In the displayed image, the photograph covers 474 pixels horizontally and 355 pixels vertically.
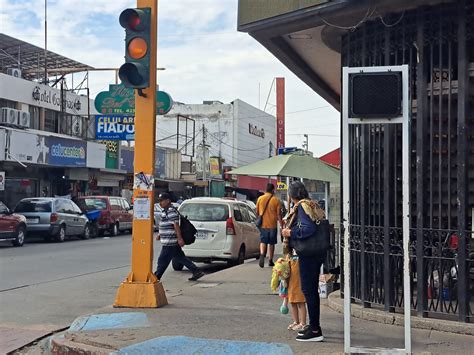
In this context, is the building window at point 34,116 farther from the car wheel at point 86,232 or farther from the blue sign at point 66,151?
the car wheel at point 86,232

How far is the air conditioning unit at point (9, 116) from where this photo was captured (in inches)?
1047

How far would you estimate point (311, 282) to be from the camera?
6559 millimetres

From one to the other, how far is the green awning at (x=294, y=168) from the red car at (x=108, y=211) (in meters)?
15.9

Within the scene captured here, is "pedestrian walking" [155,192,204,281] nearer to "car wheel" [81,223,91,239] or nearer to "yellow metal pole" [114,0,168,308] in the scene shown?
"yellow metal pole" [114,0,168,308]

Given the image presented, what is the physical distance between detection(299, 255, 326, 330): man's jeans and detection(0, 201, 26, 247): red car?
15.0 meters

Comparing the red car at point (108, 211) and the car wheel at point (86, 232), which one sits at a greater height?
the red car at point (108, 211)

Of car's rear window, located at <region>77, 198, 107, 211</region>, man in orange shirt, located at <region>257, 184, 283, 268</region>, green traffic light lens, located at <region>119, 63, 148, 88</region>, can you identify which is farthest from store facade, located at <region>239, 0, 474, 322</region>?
car's rear window, located at <region>77, 198, 107, 211</region>

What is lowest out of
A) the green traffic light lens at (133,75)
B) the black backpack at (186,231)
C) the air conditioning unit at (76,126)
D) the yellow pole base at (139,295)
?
the yellow pole base at (139,295)

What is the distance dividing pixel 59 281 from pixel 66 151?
1844 cm

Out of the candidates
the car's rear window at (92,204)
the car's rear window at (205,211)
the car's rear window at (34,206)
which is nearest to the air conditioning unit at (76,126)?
the car's rear window at (92,204)

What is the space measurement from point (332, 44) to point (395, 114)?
3678 millimetres

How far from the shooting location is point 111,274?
13797 millimetres

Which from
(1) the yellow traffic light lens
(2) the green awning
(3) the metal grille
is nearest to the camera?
(3) the metal grille

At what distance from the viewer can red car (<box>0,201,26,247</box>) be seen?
765 inches
